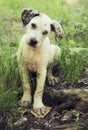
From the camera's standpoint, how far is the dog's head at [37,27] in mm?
5297

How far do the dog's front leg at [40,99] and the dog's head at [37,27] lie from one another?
387 millimetres

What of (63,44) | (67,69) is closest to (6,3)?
(63,44)

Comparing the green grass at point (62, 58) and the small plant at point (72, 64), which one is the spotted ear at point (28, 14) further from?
the small plant at point (72, 64)

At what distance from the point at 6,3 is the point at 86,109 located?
3.55 metres

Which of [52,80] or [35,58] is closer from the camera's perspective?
[35,58]

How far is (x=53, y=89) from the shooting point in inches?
228

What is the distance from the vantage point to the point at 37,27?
5.35m

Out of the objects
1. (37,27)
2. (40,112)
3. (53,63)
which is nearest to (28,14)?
(37,27)

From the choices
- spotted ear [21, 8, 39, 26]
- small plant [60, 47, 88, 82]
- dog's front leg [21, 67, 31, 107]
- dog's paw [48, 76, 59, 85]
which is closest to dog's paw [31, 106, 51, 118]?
dog's front leg [21, 67, 31, 107]

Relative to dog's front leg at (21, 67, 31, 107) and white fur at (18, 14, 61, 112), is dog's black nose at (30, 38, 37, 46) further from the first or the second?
dog's front leg at (21, 67, 31, 107)

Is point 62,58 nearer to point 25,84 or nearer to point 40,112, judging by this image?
point 25,84

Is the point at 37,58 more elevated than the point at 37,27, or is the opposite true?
the point at 37,27

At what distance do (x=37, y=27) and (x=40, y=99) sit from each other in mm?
773

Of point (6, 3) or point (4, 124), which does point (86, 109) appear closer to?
point (4, 124)
